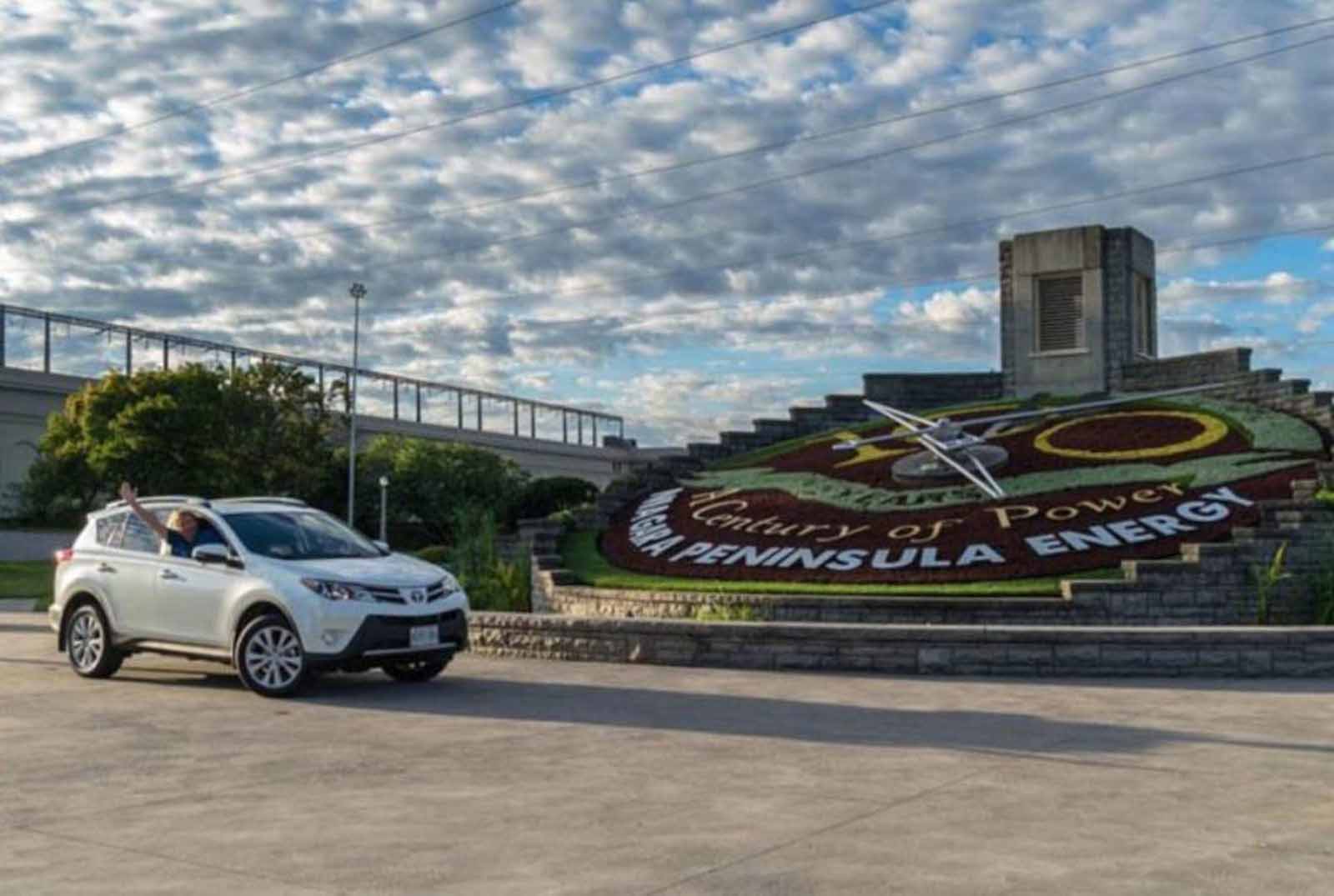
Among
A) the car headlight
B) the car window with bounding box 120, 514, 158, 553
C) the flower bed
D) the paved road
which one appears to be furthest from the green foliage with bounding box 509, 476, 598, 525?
the car headlight

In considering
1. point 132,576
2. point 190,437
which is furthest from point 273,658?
point 190,437

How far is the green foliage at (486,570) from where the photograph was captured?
20.7m

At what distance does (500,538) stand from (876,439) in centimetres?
627

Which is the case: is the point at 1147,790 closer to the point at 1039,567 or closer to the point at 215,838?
the point at 215,838

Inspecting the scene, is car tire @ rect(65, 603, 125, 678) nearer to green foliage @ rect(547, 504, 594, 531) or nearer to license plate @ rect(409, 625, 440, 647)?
license plate @ rect(409, 625, 440, 647)

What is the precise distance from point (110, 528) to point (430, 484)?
3731 centimetres

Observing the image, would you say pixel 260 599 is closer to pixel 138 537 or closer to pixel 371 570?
pixel 371 570

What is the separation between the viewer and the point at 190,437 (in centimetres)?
4953

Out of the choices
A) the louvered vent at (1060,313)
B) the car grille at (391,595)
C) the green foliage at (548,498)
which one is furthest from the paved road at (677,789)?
the green foliage at (548,498)

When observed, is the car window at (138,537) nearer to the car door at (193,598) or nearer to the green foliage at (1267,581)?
the car door at (193,598)

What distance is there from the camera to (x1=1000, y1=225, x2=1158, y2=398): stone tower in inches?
1145

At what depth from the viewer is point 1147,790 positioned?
8.10 m

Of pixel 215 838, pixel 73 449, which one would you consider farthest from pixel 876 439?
pixel 73 449

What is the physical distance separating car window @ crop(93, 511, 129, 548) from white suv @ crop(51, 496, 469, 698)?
1cm
